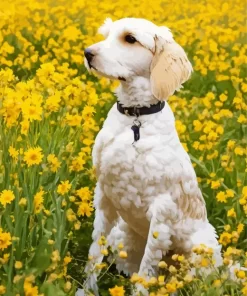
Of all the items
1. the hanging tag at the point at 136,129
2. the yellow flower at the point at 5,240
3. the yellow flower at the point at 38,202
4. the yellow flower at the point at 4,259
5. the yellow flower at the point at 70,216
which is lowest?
the yellow flower at the point at 4,259

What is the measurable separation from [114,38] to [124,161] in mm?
622

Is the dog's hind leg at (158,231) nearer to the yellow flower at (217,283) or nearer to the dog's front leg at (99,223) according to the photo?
the dog's front leg at (99,223)

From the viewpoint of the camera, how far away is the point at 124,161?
157 inches

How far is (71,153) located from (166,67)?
75cm

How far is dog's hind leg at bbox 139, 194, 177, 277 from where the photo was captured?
4.07 m

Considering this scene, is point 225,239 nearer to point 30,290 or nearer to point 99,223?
point 99,223

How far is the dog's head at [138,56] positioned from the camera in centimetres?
387

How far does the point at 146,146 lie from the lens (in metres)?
3.96

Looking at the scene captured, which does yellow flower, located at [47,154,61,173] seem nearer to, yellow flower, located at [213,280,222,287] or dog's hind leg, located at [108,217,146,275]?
dog's hind leg, located at [108,217,146,275]

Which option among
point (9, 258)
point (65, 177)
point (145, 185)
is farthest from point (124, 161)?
point (9, 258)

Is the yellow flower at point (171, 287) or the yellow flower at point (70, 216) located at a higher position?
the yellow flower at point (70, 216)

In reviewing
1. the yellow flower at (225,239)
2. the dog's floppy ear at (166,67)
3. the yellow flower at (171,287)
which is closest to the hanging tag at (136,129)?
the dog's floppy ear at (166,67)

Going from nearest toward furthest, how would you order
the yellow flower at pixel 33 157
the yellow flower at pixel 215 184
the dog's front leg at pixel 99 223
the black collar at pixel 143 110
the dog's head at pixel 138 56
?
1. the yellow flower at pixel 33 157
2. the dog's head at pixel 138 56
3. the black collar at pixel 143 110
4. the dog's front leg at pixel 99 223
5. the yellow flower at pixel 215 184

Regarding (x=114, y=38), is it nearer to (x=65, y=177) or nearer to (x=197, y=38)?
(x=65, y=177)
